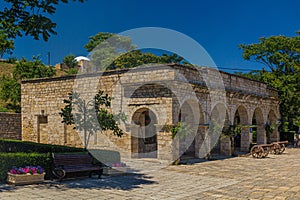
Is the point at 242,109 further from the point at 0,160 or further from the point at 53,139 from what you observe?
the point at 0,160

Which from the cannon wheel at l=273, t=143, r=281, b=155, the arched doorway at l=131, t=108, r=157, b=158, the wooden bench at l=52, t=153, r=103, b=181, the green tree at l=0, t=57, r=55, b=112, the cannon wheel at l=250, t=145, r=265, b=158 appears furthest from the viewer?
the green tree at l=0, t=57, r=55, b=112

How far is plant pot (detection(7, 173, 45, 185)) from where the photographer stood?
8.13m

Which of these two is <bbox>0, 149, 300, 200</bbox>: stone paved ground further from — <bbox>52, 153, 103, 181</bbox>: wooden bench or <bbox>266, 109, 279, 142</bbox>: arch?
<bbox>266, 109, 279, 142</bbox>: arch

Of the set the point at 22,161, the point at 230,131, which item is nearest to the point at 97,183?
Answer: the point at 22,161

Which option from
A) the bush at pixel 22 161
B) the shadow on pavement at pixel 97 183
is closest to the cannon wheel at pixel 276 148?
the shadow on pavement at pixel 97 183

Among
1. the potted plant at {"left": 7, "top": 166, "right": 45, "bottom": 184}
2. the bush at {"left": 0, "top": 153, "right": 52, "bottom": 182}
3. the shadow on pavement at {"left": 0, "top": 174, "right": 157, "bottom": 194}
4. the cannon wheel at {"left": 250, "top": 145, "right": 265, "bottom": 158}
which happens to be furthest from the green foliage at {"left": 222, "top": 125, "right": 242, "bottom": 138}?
the potted plant at {"left": 7, "top": 166, "right": 45, "bottom": 184}

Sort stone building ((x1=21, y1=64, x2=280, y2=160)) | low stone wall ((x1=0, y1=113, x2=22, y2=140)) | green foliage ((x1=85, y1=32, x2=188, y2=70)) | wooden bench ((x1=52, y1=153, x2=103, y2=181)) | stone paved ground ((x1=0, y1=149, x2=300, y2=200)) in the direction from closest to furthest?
stone paved ground ((x1=0, y1=149, x2=300, y2=200)) < wooden bench ((x1=52, y1=153, x2=103, y2=181)) < stone building ((x1=21, y1=64, x2=280, y2=160)) < low stone wall ((x1=0, y1=113, x2=22, y2=140)) < green foliage ((x1=85, y1=32, x2=188, y2=70))

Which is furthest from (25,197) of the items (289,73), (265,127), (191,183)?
(289,73)

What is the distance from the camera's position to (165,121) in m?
13.4

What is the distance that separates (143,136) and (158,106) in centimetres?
274

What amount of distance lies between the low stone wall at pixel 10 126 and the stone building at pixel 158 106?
191cm

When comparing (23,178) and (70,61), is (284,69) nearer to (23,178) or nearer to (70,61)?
(23,178)

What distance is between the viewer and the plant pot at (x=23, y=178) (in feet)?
26.7

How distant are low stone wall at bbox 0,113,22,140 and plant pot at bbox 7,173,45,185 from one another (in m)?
13.1
